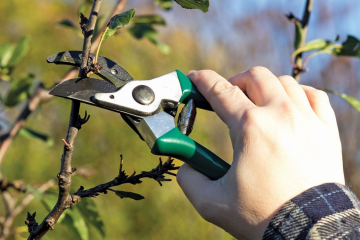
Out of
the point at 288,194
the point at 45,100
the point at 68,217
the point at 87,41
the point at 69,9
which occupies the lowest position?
the point at 69,9

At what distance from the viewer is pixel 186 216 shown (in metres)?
3.18

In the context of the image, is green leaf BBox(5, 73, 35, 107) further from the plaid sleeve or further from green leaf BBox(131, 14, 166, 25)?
the plaid sleeve

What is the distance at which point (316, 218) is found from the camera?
73cm

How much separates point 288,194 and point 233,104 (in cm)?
24

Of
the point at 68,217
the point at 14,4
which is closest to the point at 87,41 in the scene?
the point at 68,217

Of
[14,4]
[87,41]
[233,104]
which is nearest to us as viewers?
[87,41]

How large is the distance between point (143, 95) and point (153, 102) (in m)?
0.04

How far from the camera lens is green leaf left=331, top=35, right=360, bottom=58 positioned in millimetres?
1406

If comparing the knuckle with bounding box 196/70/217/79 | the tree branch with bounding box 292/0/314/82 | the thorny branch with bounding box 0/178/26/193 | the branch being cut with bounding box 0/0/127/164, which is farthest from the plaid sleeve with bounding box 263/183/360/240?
the branch being cut with bounding box 0/0/127/164

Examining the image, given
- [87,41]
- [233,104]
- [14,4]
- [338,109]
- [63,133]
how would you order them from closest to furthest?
[87,41] → [233,104] → [63,133] → [338,109] → [14,4]

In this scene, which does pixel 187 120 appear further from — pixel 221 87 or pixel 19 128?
pixel 19 128

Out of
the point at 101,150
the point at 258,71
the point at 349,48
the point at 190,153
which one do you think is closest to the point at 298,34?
the point at 349,48

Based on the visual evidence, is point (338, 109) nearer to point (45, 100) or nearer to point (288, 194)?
point (45, 100)

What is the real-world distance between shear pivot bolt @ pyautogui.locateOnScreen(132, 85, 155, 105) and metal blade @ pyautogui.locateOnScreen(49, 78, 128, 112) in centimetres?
8
